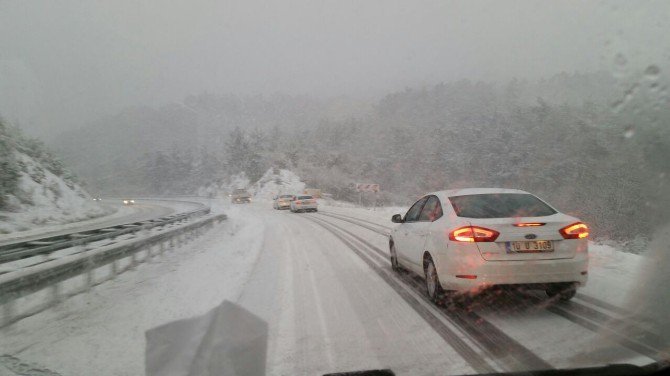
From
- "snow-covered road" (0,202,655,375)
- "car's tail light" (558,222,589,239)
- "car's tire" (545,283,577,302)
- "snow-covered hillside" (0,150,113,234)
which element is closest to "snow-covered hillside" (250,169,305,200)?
"snow-covered hillside" (0,150,113,234)

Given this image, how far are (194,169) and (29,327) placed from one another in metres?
106

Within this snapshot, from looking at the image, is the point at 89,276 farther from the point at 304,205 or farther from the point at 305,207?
the point at 304,205

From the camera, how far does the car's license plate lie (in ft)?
17.5

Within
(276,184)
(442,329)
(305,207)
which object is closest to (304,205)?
(305,207)

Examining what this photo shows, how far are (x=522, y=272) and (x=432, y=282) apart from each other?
4.13 feet

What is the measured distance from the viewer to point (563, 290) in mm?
5777

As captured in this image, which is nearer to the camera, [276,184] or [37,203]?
[37,203]

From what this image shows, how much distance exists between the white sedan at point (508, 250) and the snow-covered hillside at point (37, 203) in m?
25.8

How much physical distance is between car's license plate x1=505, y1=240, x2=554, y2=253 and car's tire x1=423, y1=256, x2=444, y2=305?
1.02m

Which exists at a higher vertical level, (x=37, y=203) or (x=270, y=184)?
(x=270, y=184)

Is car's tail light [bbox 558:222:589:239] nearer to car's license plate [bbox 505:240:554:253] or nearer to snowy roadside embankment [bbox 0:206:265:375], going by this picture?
car's license plate [bbox 505:240:554:253]

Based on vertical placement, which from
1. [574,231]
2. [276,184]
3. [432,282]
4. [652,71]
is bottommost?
[432,282]

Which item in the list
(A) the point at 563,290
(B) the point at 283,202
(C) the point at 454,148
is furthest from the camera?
(C) the point at 454,148

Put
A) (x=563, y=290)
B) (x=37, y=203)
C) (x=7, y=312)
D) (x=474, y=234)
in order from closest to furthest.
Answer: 1. (x=7, y=312)
2. (x=474, y=234)
3. (x=563, y=290)
4. (x=37, y=203)
